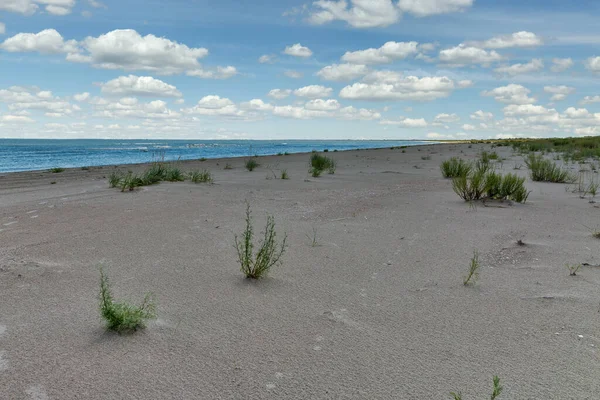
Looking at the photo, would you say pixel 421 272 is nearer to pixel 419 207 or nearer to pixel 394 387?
pixel 394 387

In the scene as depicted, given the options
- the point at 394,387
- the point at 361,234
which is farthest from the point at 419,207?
the point at 394,387

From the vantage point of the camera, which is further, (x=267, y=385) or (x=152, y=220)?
(x=152, y=220)

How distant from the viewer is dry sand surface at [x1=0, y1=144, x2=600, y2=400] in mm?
2191

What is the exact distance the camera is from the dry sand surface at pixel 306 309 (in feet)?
7.19

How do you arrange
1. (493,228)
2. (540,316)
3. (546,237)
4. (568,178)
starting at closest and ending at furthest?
(540,316), (546,237), (493,228), (568,178)

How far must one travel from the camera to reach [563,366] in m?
2.34

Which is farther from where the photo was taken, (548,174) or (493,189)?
(548,174)

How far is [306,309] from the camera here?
120 inches

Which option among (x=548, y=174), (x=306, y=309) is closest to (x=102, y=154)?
(x=548, y=174)

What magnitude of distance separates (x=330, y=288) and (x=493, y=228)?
2806mm

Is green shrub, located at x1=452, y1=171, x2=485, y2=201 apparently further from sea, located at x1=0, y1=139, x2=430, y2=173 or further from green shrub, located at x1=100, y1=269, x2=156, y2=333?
green shrub, located at x1=100, y1=269, x2=156, y2=333

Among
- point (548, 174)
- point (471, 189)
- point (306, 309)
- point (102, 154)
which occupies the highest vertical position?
point (102, 154)

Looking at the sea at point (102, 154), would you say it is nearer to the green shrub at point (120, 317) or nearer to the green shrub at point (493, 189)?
the green shrub at point (493, 189)

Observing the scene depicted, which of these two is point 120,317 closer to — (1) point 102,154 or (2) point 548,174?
(2) point 548,174
